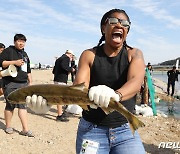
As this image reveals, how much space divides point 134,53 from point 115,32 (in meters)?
0.32

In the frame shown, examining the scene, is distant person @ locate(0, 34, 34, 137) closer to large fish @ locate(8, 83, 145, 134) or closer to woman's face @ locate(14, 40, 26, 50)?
woman's face @ locate(14, 40, 26, 50)

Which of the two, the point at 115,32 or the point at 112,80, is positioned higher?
the point at 115,32

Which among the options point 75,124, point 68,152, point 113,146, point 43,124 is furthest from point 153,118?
point 113,146

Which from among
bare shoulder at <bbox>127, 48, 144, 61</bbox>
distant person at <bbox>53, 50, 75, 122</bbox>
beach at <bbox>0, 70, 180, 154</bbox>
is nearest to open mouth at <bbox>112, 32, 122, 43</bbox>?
bare shoulder at <bbox>127, 48, 144, 61</bbox>

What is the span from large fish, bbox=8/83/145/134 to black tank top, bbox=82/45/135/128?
0.35 m

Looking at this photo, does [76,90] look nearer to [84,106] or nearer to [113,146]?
[84,106]

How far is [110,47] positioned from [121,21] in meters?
0.29

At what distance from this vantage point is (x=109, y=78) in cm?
314

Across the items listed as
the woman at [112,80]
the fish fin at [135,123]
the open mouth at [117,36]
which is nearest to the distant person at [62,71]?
the woman at [112,80]

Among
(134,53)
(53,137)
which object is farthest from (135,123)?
(53,137)

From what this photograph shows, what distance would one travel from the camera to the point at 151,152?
24.5 feet

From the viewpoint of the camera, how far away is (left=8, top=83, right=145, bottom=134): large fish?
271 cm

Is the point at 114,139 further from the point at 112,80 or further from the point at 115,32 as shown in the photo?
the point at 115,32

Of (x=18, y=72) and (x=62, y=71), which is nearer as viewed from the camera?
(x=18, y=72)
